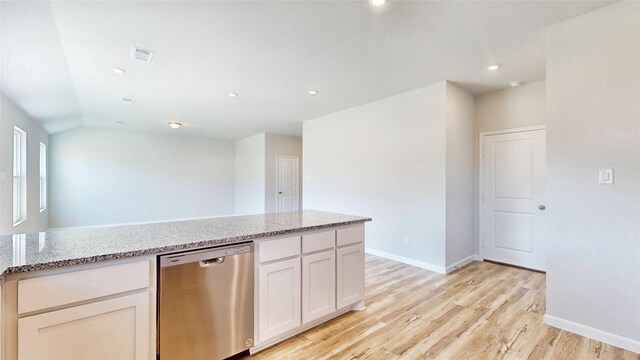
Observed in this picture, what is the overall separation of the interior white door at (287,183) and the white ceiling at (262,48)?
11.6ft

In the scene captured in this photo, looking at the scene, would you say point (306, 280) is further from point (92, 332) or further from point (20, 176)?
point (20, 176)

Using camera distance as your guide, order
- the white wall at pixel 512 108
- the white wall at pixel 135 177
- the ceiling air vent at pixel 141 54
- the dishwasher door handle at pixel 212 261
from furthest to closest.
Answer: the white wall at pixel 135 177
the white wall at pixel 512 108
the ceiling air vent at pixel 141 54
the dishwasher door handle at pixel 212 261

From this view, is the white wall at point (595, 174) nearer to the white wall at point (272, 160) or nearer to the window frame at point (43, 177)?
the white wall at point (272, 160)

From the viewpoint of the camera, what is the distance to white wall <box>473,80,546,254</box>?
365cm

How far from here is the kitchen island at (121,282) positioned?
4.05ft

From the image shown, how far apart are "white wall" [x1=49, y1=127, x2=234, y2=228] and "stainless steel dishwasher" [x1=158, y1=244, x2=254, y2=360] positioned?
6.94 metres

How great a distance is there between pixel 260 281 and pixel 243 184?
6844 millimetres

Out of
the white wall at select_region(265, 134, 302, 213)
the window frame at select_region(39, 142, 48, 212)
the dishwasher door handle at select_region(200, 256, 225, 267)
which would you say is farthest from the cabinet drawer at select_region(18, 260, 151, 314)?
the window frame at select_region(39, 142, 48, 212)

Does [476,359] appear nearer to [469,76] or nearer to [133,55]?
[469,76]

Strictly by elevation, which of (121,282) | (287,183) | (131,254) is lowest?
(121,282)

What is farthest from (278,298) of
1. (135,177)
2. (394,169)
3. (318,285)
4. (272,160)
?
(135,177)

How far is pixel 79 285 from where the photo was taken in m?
1.33

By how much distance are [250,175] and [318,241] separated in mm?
6291

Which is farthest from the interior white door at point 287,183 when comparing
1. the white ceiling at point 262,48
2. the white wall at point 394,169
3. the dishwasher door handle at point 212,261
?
the dishwasher door handle at point 212,261
